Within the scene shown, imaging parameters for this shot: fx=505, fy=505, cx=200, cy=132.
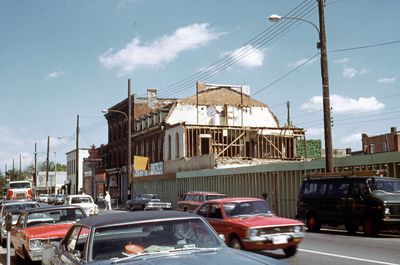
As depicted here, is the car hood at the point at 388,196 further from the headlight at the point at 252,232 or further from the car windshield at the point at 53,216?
the car windshield at the point at 53,216

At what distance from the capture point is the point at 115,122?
2697 inches

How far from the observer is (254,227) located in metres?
11.4

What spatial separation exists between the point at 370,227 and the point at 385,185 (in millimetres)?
1597

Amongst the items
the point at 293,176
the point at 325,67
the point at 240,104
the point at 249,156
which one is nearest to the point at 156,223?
the point at 325,67

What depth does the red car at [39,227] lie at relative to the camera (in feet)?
36.2

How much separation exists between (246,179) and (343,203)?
564 inches

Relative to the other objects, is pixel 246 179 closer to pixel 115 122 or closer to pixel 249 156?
pixel 249 156

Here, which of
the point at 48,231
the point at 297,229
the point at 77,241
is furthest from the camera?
the point at 297,229

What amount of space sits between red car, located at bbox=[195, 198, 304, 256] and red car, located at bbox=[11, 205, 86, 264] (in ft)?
11.3

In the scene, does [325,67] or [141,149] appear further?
[141,149]

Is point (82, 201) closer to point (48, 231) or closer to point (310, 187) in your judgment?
point (310, 187)

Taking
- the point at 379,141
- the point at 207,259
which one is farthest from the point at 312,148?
the point at 207,259

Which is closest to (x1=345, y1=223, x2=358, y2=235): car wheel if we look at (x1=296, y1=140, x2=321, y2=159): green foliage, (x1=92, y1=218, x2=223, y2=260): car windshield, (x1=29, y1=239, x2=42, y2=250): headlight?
(x1=29, y1=239, x2=42, y2=250): headlight

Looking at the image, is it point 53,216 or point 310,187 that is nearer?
point 53,216
